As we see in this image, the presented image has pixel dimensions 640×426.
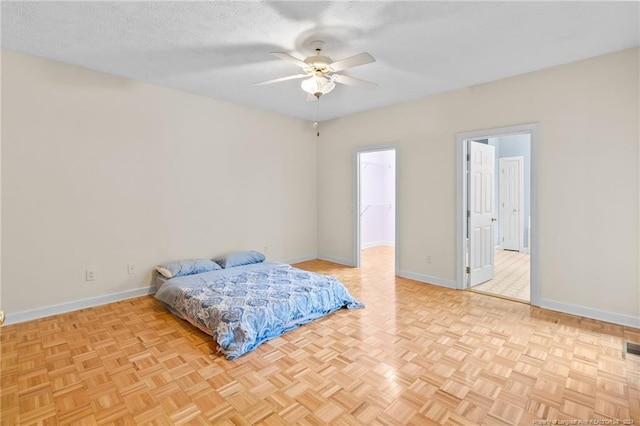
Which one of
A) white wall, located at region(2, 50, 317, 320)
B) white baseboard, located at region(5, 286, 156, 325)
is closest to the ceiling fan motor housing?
white wall, located at region(2, 50, 317, 320)

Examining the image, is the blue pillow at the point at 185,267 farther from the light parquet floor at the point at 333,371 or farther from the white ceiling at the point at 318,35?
the white ceiling at the point at 318,35

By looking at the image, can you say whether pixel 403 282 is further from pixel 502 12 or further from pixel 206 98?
pixel 206 98

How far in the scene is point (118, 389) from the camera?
2033mm

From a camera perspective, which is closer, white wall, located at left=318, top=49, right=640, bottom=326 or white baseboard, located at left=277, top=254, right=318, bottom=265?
white wall, located at left=318, top=49, right=640, bottom=326

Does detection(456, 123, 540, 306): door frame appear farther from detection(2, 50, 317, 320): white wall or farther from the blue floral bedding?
detection(2, 50, 317, 320): white wall

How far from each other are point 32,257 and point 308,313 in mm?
2781

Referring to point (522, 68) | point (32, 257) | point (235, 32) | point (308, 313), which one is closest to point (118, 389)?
point (308, 313)

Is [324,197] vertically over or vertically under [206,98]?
under

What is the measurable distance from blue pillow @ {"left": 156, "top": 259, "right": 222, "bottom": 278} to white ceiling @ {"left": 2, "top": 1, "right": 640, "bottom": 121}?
2.21 metres

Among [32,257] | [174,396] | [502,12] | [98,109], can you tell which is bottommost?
[174,396]

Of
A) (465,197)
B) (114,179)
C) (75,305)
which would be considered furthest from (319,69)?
(75,305)

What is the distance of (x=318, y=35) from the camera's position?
2.65 m

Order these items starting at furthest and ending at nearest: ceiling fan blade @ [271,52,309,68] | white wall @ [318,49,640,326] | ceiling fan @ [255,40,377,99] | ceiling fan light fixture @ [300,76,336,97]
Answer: white wall @ [318,49,640,326], ceiling fan light fixture @ [300,76,336,97], ceiling fan @ [255,40,377,99], ceiling fan blade @ [271,52,309,68]

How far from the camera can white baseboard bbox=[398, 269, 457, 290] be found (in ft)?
13.9
